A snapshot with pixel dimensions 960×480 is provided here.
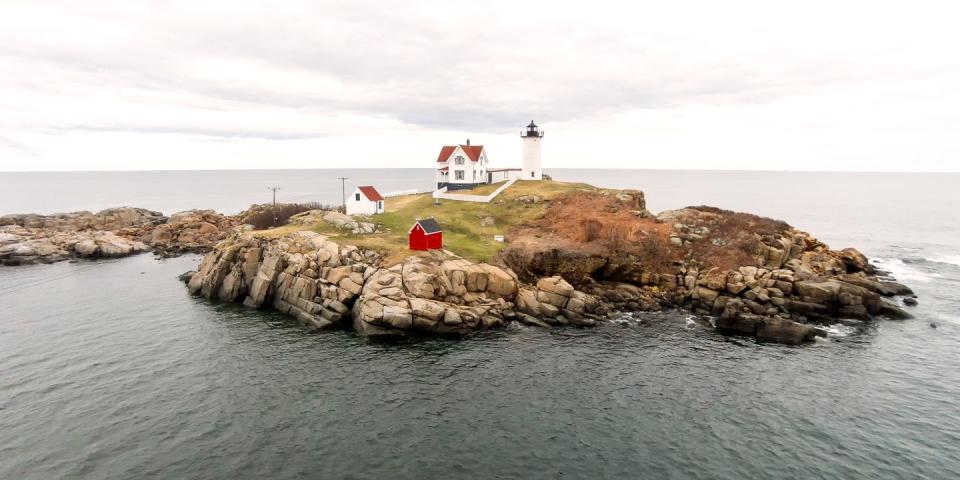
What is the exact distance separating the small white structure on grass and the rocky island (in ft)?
7.41

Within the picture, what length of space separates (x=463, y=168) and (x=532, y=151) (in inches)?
548

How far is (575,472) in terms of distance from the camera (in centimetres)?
2619

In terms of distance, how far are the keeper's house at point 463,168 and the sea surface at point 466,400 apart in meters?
46.2

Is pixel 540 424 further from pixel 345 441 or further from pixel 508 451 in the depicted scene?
pixel 345 441

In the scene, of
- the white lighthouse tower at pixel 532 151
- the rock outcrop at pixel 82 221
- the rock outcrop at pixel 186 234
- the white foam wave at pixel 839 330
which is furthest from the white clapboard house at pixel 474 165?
the rock outcrop at pixel 82 221

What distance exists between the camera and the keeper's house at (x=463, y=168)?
86938 mm

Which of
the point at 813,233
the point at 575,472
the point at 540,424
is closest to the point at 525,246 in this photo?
the point at 540,424

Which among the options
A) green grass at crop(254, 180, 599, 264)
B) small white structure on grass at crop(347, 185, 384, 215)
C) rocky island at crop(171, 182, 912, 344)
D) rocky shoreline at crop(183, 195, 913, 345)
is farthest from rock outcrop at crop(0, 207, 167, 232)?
green grass at crop(254, 180, 599, 264)

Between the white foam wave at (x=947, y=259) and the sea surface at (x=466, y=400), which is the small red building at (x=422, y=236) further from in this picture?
the white foam wave at (x=947, y=259)

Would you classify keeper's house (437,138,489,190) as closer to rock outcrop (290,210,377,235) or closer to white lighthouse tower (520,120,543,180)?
white lighthouse tower (520,120,543,180)

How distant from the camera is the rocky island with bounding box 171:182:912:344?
4753 centimetres

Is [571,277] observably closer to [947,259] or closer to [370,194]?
[370,194]

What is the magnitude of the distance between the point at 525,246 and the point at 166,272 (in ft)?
175

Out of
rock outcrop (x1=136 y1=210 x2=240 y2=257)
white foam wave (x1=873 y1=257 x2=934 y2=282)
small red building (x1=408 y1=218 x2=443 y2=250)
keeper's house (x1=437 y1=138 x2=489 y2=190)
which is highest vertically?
keeper's house (x1=437 y1=138 x2=489 y2=190)
